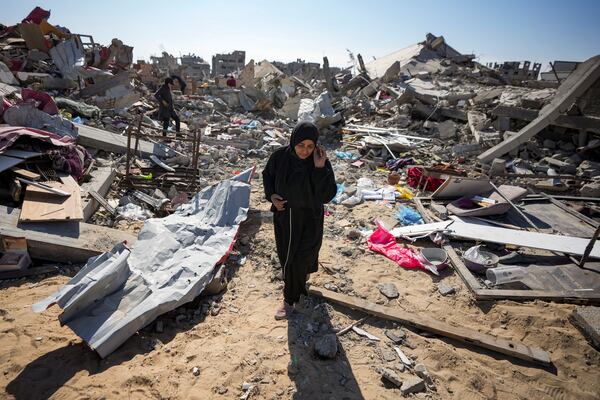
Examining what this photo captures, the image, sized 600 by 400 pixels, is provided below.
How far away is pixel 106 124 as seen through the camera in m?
8.84

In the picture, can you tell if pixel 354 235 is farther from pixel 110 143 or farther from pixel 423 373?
pixel 110 143

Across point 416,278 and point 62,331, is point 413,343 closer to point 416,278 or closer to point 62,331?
point 416,278

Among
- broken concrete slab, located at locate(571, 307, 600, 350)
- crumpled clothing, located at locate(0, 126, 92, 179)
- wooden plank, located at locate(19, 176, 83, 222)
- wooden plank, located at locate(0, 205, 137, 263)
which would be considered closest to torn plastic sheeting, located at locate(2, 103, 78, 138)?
crumpled clothing, located at locate(0, 126, 92, 179)

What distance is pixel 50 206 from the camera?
12.6ft

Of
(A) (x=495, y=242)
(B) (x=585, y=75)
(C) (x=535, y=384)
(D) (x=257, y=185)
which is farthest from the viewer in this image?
(B) (x=585, y=75)

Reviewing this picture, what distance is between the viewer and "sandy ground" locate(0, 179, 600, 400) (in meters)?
2.26

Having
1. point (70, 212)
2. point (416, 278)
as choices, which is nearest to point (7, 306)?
point (70, 212)

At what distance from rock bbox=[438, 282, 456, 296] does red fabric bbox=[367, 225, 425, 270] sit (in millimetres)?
389

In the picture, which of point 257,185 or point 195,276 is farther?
point 257,185

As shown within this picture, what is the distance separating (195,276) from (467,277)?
2.99 metres

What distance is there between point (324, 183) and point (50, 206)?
3.46 metres

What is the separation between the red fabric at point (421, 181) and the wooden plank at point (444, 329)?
385cm

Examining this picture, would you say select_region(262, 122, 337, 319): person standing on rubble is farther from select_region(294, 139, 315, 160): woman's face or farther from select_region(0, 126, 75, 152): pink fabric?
select_region(0, 126, 75, 152): pink fabric

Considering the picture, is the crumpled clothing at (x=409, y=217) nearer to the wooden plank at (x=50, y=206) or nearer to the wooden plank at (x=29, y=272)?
the wooden plank at (x=50, y=206)
